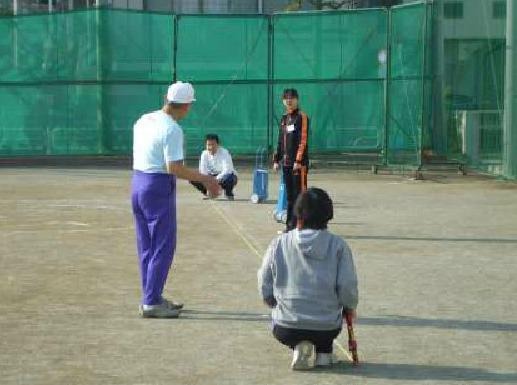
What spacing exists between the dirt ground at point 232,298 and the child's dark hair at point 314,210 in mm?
895

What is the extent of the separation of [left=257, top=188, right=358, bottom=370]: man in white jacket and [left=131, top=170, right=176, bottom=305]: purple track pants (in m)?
1.56

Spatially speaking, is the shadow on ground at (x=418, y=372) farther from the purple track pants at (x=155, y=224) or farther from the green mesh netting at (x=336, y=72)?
the green mesh netting at (x=336, y=72)

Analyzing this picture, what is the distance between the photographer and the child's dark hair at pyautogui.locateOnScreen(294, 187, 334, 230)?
623 centimetres

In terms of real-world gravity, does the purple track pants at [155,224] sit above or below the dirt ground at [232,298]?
above

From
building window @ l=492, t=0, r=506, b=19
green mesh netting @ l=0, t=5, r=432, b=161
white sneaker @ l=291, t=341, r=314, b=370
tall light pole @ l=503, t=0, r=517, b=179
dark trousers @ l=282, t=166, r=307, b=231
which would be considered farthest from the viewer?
green mesh netting @ l=0, t=5, r=432, b=161

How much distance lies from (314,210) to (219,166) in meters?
11.0

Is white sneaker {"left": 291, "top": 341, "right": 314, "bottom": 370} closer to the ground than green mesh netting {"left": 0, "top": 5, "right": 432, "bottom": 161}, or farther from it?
closer to the ground

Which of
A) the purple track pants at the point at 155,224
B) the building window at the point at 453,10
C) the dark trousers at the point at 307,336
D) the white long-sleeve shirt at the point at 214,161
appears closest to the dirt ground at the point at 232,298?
the dark trousers at the point at 307,336

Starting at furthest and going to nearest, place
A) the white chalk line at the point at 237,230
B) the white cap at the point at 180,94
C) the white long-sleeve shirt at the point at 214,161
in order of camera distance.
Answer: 1. the white long-sleeve shirt at the point at 214,161
2. the white chalk line at the point at 237,230
3. the white cap at the point at 180,94

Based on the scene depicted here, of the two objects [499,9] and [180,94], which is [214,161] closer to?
[499,9]

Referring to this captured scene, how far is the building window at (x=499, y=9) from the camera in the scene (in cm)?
2155

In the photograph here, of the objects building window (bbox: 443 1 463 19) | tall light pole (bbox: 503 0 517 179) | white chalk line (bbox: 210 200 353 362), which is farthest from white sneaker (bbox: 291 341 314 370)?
building window (bbox: 443 1 463 19)

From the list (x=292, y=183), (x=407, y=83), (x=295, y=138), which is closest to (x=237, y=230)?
(x=292, y=183)

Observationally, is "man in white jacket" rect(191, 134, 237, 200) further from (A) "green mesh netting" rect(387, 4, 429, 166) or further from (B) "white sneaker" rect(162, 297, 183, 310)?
(B) "white sneaker" rect(162, 297, 183, 310)
